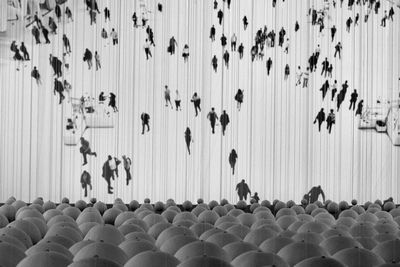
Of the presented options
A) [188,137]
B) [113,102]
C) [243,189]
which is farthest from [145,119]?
[243,189]

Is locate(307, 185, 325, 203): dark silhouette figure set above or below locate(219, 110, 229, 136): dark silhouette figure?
below

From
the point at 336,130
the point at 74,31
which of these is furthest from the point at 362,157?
the point at 74,31

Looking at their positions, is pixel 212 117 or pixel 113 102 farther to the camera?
pixel 212 117

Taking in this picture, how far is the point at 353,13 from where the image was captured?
1759 centimetres

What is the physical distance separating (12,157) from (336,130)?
25.7ft

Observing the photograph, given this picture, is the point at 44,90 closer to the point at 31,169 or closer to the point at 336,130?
the point at 31,169

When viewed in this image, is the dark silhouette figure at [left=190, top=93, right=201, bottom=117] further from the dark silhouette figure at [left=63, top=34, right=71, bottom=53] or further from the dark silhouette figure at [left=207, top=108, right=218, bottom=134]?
the dark silhouette figure at [left=63, top=34, right=71, bottom=53]

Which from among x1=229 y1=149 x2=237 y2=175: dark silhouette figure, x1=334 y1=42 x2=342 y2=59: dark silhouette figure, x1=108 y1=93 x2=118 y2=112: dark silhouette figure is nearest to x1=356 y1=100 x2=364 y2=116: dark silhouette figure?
x1=334 y1=42 x2=342 y2=59: dark silhouette figure

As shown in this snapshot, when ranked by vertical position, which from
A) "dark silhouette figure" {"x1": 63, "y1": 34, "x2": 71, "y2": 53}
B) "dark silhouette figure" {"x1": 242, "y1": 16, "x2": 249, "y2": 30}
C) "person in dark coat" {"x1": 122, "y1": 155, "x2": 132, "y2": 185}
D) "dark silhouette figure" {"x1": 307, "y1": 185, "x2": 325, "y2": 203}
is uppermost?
"dark silhouette figure" {"x1": 242, "y1": 16, "x2": 249, "y2": 30}

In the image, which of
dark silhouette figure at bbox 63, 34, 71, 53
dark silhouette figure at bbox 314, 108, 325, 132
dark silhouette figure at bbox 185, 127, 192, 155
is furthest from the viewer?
dark silhouette figure at bbox 314, 108, 325, 132

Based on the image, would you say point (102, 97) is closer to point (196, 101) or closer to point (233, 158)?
point (196, 101)

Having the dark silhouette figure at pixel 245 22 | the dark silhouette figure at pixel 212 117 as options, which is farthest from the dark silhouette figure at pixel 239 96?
the dark silhouette figure at pixel 245 22

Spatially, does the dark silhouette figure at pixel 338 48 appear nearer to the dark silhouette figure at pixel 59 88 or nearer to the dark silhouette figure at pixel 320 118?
the dark silhouette figure at pixel 320 118

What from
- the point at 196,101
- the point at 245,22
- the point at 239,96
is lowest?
the point at 196,101
